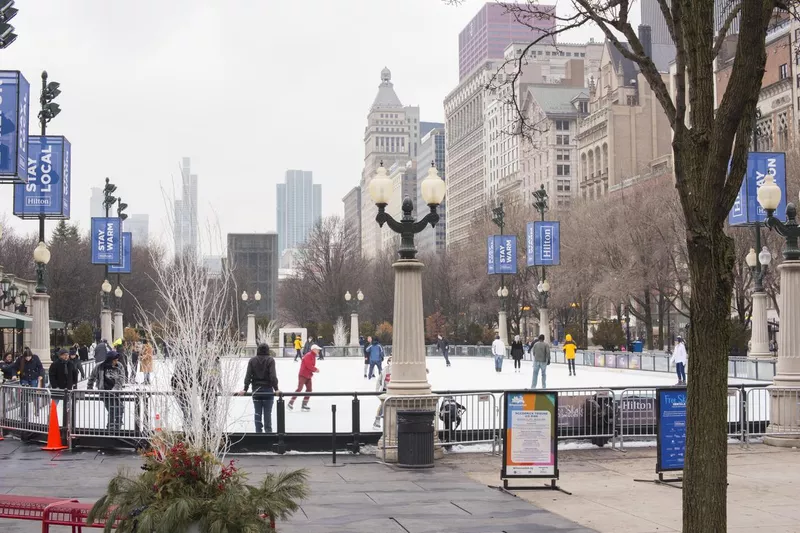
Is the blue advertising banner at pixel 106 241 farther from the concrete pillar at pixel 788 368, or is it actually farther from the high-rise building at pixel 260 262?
the high-rise building at pixel 260 262

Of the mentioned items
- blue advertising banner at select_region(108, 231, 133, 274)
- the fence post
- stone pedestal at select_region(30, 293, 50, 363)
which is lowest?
the fence post

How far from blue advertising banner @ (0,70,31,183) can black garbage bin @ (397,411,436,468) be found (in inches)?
383

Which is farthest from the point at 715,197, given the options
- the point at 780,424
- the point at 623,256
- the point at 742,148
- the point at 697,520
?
the point at 623,256

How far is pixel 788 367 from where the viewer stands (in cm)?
1842

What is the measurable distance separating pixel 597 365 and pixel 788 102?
34.3 meters

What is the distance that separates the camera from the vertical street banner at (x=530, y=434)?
13.7 metres

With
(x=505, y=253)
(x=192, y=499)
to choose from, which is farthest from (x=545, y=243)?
(x=192, y=499)

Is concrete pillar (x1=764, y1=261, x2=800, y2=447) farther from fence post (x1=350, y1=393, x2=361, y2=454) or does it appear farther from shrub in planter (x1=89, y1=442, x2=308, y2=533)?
shrub in planter (x1=89, y1=442, x2=308, y2=533)

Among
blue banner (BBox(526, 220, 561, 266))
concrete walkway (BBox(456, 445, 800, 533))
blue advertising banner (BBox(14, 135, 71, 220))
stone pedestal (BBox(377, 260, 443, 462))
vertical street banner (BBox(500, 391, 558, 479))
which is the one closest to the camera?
concrete walkway (BBox(456, 445, 800, 533))

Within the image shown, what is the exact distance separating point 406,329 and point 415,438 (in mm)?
2096

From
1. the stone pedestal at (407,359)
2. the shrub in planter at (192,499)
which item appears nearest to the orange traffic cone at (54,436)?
the stone pedestal at (407,359)

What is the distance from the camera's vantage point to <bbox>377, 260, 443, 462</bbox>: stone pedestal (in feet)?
53.3

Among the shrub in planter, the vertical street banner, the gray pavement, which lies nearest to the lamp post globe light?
the gray pavement

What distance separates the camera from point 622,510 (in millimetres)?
11906
